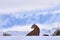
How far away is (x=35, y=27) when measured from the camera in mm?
2676

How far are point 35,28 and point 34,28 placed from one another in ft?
0.21

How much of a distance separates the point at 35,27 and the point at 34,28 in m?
0.03

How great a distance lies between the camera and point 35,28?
8.92 feet

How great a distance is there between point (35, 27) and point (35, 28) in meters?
0.05
